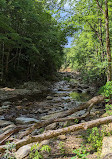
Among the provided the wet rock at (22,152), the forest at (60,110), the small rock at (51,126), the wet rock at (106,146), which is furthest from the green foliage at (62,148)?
the small rock at (51,126)

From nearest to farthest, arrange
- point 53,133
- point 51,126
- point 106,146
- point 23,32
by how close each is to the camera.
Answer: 1. point 106,146
2. point 53,133
3. point 51,126
4. point 23,32

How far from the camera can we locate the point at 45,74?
87.0ft

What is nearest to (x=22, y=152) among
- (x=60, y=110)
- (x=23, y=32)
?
(x=60, y=110)

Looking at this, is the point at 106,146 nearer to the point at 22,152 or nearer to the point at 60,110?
the point at 22,152

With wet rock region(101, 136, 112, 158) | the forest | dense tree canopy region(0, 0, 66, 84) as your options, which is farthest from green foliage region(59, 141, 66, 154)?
dense tree canopy region(0, 0, 66, 84)

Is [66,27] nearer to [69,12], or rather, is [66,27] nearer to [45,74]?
[69,12]

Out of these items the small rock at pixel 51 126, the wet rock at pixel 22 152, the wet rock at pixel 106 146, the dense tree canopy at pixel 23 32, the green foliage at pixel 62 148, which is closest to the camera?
the wet rock at pixel 106 146

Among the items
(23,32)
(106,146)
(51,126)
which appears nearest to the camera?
(106,146)

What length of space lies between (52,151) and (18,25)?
56.0ft

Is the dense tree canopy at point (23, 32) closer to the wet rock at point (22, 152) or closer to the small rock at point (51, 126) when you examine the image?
the small rock at point (51, 126)

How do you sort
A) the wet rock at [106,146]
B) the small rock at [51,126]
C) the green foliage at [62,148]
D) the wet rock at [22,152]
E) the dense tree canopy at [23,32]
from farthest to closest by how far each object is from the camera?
1. the dense tree canopy at [23,32]
2. the small rock at [51,126]
3. the green foliage at [62,148]
4. the wet rock at [22,152]
5. the wet rock at [106,146]

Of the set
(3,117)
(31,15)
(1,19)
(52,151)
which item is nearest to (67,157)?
(52,151)

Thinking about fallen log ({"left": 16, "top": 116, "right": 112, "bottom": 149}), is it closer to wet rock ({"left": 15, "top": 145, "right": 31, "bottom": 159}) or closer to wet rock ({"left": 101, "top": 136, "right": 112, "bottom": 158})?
wet rock ({"left": 15, "top": 145, "right": 31, "bottom": 159})

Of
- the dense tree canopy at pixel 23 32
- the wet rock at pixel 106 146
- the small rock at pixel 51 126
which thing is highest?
the dense tree canopy at pixel 23 32
